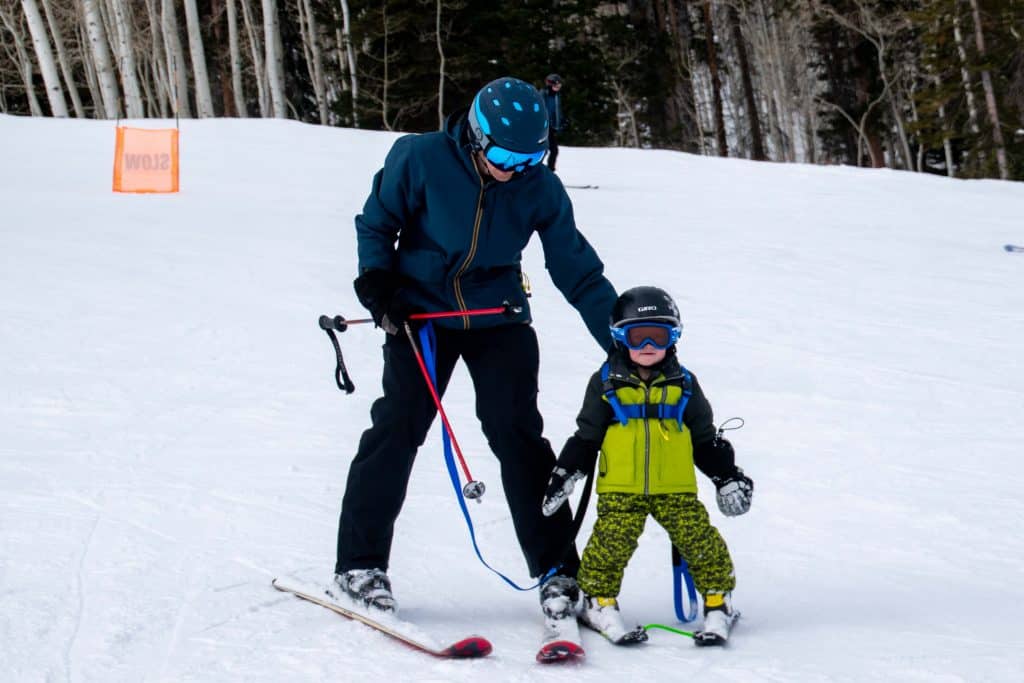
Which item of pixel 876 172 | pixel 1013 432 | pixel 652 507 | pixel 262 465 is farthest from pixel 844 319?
pixel 876 172

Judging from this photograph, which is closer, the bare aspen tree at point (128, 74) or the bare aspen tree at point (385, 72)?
the bare aspen tree at point (128, 74)

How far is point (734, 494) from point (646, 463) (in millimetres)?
259

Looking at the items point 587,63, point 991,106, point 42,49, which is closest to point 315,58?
point 587,63

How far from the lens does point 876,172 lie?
15062 millimetres

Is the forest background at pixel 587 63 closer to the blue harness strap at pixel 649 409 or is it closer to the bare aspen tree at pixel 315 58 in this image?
the bare aspen tree at pixel 315 58

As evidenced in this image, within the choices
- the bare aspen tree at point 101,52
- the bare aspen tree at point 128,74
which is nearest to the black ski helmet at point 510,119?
the bare aspen tree at point 101,52

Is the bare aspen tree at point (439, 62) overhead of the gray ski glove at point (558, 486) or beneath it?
overhead

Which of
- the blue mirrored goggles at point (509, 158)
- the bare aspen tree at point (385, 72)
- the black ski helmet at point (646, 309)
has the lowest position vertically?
the black ski helmet at point (646, 309)

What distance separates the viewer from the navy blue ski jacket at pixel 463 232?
2984mm

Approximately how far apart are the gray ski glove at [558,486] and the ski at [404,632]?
16.1 inches

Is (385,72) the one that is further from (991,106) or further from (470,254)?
(470,254)

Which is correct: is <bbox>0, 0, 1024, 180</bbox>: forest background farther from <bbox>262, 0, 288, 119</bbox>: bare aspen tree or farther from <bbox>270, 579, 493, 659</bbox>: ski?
<bbox>270, 579, 493, 659</bbox>: ski

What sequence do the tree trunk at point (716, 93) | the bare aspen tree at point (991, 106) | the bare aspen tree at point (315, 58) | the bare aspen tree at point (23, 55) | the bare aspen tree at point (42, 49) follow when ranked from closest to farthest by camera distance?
the bare aspen tree at point (42, 49) < the bare aspen tree at point (991, 106) < the bare aspen tree at point (315, 58) < the bare aspen tree at point (23, 55) < the tree trunk at point (716, 93)

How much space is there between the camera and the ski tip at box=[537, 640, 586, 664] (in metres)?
2.68
